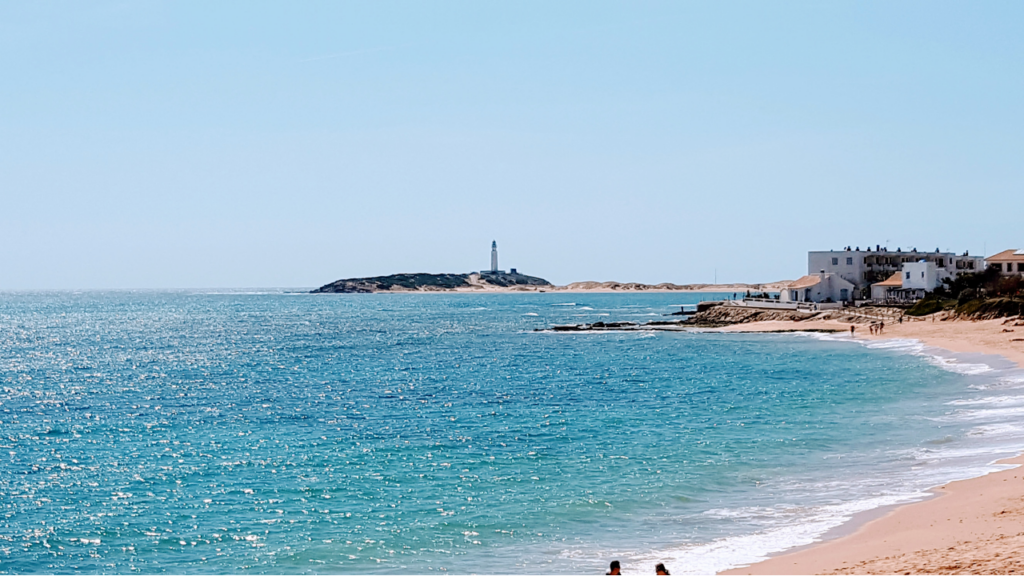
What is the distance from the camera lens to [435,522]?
2083 centimetres

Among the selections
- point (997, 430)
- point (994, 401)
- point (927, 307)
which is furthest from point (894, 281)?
point (997, 430)

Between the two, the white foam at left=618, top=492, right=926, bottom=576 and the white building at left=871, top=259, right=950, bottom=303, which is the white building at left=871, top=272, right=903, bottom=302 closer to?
the white building at left=871, top=259, right=950, bottom=303

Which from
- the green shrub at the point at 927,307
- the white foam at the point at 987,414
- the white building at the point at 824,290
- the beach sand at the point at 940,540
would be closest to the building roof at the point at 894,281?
the white building at the point at 824,290

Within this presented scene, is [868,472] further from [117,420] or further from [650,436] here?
[117,420]

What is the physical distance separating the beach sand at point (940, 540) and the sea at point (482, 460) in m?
0.90

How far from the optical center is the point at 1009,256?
95125mm

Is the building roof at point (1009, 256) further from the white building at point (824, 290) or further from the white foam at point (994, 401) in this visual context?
the white foam at point (994, 401)

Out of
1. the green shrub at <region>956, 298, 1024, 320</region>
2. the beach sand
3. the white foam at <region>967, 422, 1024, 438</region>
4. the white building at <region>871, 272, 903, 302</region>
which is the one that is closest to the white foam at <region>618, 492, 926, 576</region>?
the beach sand

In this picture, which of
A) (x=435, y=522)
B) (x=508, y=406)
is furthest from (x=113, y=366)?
(x=435, y=522)

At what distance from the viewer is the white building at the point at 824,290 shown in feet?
330

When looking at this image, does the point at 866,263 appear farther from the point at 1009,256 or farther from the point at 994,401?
the point at 994,401

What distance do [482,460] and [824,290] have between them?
8177 cm

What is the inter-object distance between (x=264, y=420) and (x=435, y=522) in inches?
729

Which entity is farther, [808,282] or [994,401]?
[808,282]
